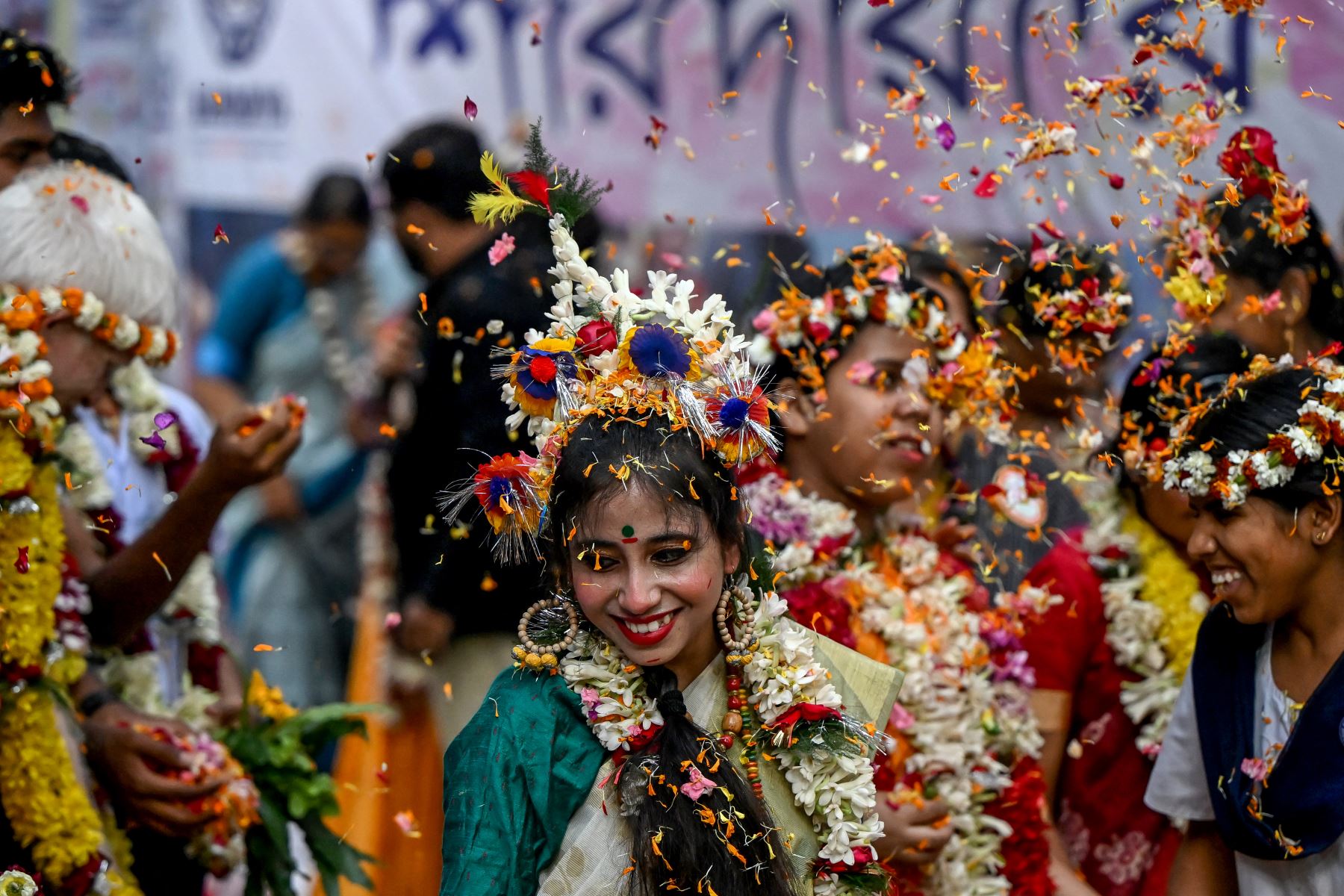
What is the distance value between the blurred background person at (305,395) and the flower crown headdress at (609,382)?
438 centimetres

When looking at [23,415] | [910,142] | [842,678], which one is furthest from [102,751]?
[910,142]

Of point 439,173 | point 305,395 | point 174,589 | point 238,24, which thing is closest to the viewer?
point 174,589

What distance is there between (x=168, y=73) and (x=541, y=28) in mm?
1927

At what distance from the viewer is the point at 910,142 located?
239 inches

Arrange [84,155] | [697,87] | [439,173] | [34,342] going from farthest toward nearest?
[697,87]
[439,173]
[84,155]
[34,342]

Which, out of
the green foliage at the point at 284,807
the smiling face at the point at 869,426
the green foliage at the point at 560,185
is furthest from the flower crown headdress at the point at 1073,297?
the green foliage at the point at 284,807

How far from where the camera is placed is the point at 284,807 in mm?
4543

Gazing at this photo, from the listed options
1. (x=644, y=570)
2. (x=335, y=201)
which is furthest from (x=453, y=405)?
(x=335, y=201)

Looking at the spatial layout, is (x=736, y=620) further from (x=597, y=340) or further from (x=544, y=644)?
(x=597, y=340)

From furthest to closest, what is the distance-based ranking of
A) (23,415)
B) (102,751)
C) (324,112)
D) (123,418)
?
(324,112), (123,418), (102,751), (23,415)

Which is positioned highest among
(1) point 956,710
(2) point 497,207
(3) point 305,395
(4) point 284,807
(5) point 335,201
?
(2) point 497,207

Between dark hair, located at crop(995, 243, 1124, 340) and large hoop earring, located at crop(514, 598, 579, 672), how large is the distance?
1675 mm

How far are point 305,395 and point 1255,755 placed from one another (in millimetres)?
5288

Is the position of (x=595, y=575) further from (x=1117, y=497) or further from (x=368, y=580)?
(x=368, y=580)
